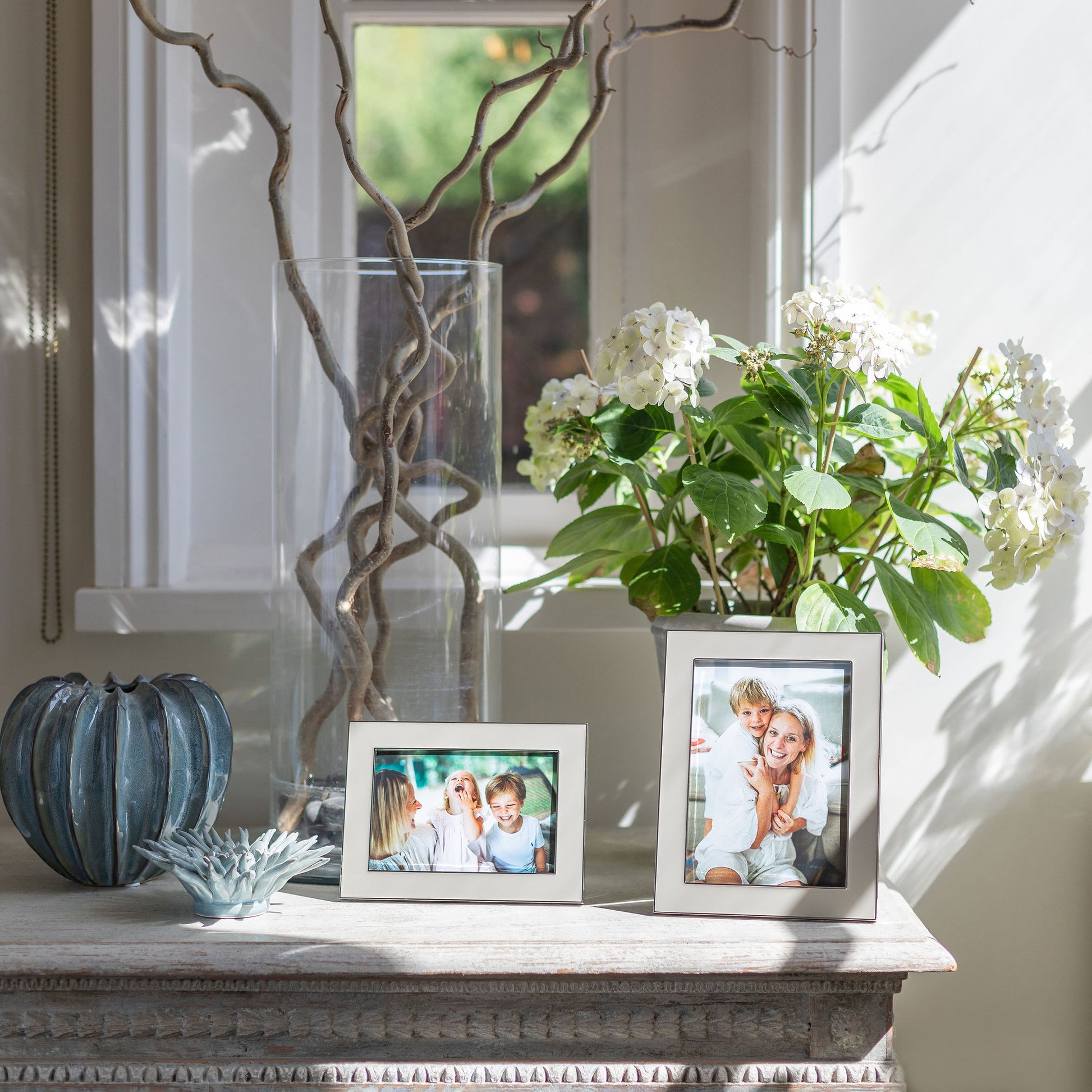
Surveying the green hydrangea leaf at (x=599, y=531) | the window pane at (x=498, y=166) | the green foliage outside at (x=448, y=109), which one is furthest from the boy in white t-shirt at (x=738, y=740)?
the green foliage outside at (x=448, y=109)

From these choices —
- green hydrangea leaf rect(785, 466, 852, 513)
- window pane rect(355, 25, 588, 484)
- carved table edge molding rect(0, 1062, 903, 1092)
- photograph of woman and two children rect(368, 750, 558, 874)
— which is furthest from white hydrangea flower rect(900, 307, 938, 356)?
carved table edge molding rect(0, 1062, 903, 1092)

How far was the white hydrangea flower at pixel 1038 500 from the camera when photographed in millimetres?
931

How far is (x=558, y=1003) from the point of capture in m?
0.87

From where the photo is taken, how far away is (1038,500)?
93 cm

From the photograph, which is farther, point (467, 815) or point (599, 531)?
point (599, 531)

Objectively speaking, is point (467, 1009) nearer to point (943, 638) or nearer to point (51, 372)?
point (943, 638)

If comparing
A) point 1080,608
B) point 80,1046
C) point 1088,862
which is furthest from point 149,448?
point 1088,862

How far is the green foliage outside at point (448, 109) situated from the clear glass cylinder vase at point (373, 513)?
0.47 metres

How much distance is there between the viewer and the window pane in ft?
4.74

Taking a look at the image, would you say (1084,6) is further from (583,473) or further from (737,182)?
(583,473)

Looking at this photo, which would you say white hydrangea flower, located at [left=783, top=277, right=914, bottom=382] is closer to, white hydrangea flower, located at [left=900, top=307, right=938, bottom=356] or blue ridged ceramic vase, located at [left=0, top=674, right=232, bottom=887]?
white hydrangea flower, located at [left=900, top=307, right=938, bottom=356]

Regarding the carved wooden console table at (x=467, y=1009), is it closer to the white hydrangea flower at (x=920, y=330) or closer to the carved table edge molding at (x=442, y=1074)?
the carved table edge molding at (x=442, y=1074)

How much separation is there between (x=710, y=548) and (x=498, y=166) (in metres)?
0.71

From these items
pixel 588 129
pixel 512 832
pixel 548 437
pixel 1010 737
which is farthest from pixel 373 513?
pixel 1010 737
